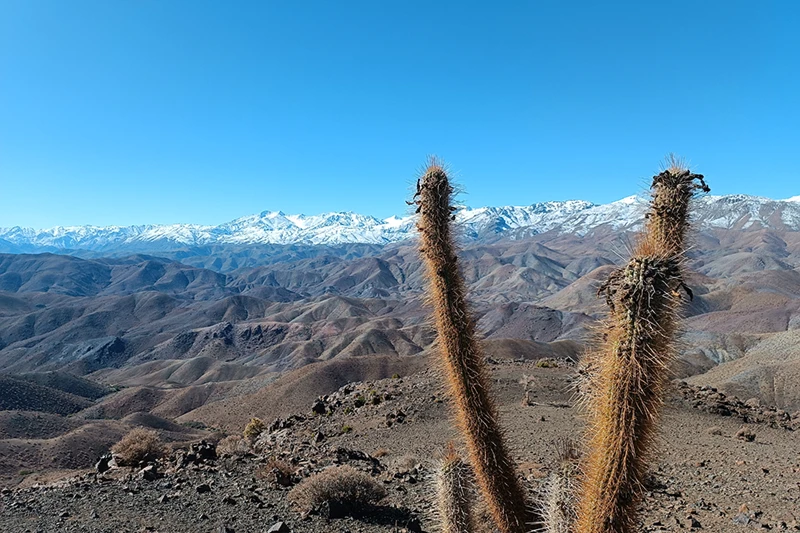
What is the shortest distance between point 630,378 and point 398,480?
10982 mm

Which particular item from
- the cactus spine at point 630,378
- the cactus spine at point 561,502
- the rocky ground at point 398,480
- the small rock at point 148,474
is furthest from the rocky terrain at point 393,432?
the cactus spine at point 561,502

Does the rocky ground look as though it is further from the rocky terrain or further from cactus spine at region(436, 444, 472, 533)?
cactus spine at region(436, 444, 472, 533)

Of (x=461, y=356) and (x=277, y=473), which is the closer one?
(x=461, y=356)

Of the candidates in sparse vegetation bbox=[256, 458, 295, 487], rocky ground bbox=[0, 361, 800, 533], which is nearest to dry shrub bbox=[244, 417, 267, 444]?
rocky ground bbox=[0, 361, 800, 533]

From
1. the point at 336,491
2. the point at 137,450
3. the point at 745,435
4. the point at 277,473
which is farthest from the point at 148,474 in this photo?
the point at 745,435

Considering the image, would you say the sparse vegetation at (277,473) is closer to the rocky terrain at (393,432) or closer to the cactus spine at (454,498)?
the rocky terrain at (393,432)

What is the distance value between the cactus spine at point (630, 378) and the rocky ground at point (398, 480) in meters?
0.96

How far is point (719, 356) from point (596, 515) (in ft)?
230

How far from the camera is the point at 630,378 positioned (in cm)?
315

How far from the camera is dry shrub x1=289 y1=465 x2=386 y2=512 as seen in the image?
10352 mm

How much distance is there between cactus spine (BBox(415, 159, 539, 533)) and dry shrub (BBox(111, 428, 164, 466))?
14663mm

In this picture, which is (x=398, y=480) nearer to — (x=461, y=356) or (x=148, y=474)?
(x=148, y=474)

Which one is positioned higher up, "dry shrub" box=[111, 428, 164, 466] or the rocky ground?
the rocky ground

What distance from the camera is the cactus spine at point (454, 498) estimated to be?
577 cm
